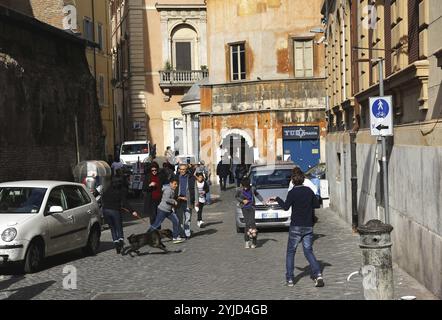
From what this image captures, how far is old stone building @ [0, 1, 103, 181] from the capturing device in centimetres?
2009

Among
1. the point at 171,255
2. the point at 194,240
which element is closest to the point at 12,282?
the point at 171,255

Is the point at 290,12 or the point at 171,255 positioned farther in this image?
the point at 290,12

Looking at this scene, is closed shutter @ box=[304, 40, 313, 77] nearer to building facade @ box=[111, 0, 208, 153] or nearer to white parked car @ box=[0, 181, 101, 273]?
building facade @ box=[111, 0, 208, 153]

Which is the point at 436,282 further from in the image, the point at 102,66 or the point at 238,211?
the point at 102,66

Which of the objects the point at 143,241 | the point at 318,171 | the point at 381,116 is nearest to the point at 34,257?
the point at 143,241

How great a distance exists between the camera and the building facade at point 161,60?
53.2 m

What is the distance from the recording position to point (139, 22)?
53.3 metres

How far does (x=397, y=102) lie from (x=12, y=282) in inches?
291

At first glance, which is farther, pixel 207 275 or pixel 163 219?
pixel 163 219

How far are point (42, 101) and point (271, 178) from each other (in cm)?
788

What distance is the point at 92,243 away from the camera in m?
14.9

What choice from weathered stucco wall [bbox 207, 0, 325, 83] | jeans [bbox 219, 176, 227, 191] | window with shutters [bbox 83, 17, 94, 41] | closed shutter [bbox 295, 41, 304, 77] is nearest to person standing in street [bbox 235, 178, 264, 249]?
jeans [bbox 219, 176, 227, 191]

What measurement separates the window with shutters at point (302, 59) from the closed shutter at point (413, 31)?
87.7 feet

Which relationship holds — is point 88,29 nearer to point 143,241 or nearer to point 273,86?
point 273,86
